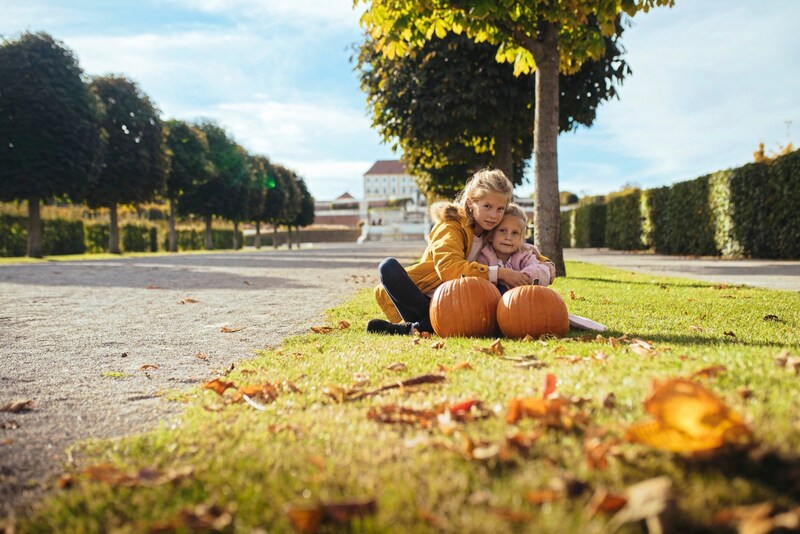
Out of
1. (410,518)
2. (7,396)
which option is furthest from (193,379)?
(410,518)

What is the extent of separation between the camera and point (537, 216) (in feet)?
35.1

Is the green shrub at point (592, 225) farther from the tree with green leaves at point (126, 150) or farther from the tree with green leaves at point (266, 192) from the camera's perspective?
the tree with green leaves at point (266, 192)

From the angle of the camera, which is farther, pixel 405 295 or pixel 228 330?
pixel 228 330

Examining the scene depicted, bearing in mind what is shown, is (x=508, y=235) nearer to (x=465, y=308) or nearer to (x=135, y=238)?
(x=465, y=308)

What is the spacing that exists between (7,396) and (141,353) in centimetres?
134

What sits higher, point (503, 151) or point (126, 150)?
point (126, 150)

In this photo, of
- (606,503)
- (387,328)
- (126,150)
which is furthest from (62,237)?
(606,503)

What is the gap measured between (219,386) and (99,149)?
27449mm

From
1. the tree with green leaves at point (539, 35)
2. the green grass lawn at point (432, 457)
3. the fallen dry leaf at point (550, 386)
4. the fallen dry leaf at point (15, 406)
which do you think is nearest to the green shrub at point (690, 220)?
the tree with green leaves at point (539, 35)

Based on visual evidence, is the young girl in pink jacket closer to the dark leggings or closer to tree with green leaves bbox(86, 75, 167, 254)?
the dark leggings

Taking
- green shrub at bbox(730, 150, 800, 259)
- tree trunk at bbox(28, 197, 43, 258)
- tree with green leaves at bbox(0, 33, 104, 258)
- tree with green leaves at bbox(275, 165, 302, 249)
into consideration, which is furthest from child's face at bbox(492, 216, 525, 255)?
tree with green leaves at bbox(275, 165, 302, 249)

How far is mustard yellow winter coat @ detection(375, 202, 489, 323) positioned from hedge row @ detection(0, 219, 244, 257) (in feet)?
98.5

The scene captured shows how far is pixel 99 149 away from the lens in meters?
26.8

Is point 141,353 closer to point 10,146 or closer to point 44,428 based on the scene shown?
point 44,428
